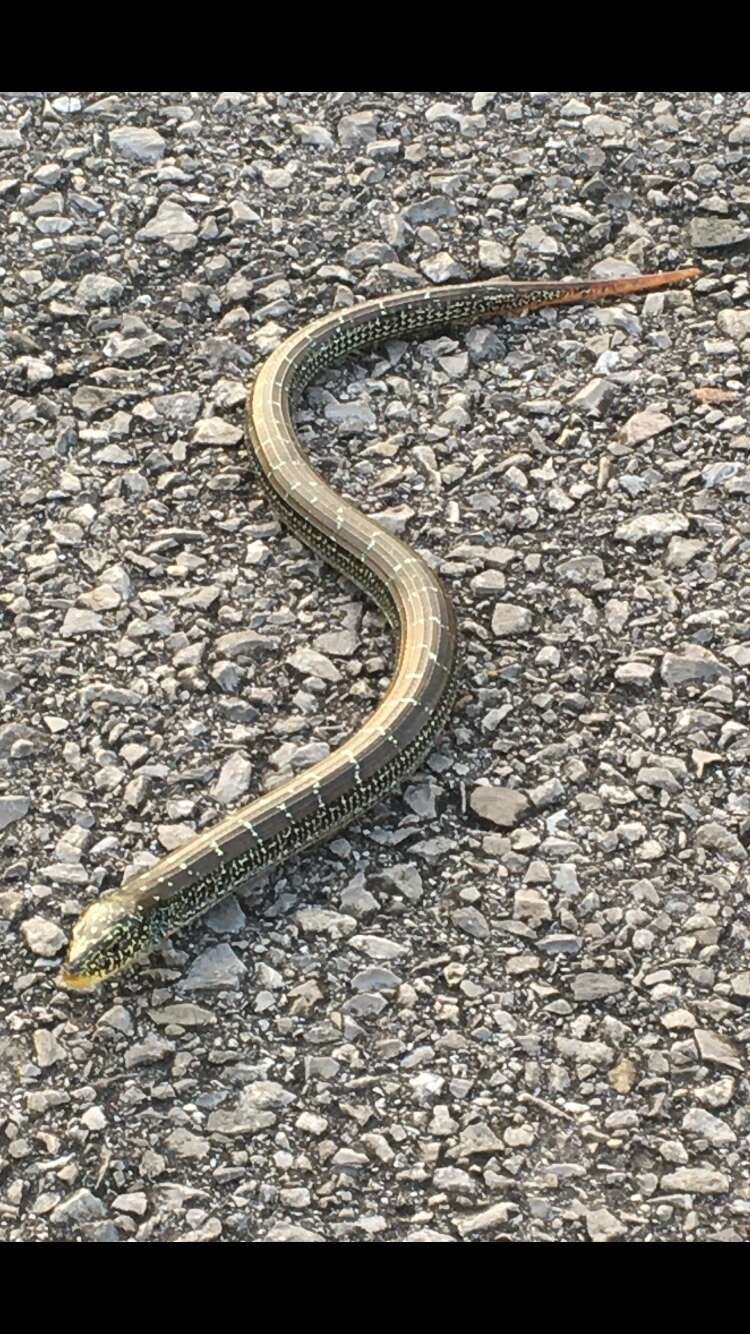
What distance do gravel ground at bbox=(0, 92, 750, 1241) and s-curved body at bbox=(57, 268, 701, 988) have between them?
0.36 ft

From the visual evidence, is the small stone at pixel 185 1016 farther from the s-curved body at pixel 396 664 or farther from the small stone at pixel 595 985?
the small stone at pixel 595 985

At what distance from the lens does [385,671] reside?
23.5 ft

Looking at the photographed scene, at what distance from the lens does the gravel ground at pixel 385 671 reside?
222 inches

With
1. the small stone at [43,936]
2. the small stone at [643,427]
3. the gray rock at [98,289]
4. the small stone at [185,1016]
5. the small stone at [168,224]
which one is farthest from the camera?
the small stone at [168,224]

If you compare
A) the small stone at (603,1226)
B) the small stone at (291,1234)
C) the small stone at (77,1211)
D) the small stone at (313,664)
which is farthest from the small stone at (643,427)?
the small stone at (77,1211)

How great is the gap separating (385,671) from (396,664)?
0.28ft

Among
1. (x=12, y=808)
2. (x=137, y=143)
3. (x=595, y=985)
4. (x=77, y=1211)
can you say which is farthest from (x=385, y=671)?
(x=137, y=143)

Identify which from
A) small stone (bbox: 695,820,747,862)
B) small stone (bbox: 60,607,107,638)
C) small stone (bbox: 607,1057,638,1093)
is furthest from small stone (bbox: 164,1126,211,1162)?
small stone (bbox: 60,607,107,638)

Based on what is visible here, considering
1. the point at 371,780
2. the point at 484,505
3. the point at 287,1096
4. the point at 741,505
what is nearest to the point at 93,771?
the point at 371,780

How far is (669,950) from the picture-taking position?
242 inches

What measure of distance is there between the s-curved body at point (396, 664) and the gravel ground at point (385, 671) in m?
0.11

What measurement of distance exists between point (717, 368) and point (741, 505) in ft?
3.13

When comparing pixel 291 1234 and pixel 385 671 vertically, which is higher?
pixel 385 671

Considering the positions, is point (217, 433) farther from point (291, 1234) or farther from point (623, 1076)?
point (291, 1234)
